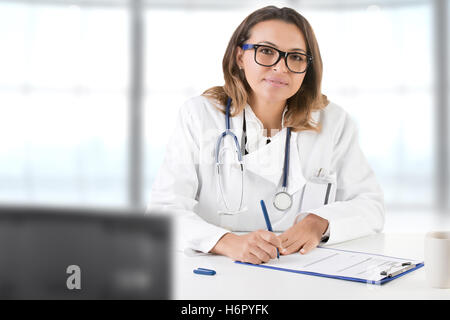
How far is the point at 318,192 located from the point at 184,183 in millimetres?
349

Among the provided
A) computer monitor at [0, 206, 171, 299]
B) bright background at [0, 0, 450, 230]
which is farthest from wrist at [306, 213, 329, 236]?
bright background at [0, 0, 450, 230]

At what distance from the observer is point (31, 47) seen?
3.66 m

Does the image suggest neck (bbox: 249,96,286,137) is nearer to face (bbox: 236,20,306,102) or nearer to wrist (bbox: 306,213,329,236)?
face (bbox: 236,20,306,102)

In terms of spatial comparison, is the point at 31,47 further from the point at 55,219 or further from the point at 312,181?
the point at 55,219

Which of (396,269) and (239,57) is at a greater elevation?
(239,57)

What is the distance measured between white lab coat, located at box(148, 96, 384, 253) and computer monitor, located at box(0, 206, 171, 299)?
2.11ft

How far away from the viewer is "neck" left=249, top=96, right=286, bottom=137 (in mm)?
1252

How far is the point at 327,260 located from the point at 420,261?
0.16m

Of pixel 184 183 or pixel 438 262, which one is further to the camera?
pixel 184 183

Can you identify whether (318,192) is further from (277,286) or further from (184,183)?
(277,286)

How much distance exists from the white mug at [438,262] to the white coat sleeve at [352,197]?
0.29 meters

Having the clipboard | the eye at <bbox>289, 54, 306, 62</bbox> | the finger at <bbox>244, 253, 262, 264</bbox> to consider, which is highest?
the eye at <bbox>289, 54, 306, 62</bbox>

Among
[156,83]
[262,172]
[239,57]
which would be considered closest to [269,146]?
[262,172]

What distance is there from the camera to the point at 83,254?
1.40 ft
